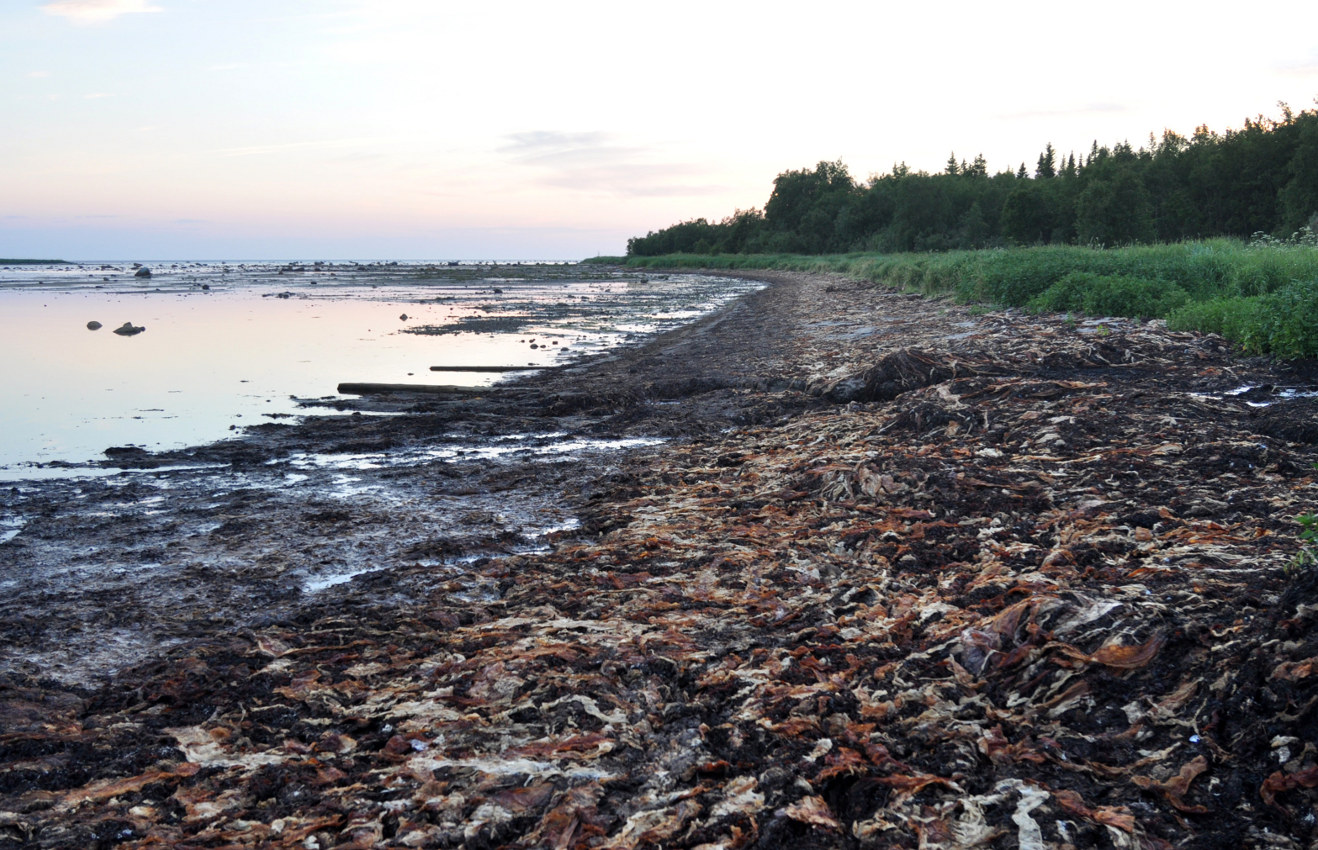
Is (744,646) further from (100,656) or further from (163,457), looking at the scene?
(163,457)

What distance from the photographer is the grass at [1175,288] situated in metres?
10.5

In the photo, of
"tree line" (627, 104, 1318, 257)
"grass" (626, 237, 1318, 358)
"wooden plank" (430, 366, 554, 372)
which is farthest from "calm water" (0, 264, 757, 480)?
"tree line" (627, 104, 1318, 257)

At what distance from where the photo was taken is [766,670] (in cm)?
394

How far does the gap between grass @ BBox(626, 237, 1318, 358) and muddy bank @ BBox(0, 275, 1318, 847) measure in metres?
3.73

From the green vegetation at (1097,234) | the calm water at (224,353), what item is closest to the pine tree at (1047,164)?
the green vegetation at (1097,234)

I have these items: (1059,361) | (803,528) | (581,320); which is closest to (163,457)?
(803,528)

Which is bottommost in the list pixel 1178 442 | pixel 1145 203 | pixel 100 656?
pixel 100 656

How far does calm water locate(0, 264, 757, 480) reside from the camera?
36.9 feet

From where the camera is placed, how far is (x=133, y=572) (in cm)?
578

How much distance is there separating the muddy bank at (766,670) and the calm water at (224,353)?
12.7 ft

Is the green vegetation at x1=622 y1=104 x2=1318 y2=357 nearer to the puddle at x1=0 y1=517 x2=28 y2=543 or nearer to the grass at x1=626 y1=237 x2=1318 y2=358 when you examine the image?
the grass at x1=626 y1=237 x2=1318 y2=358

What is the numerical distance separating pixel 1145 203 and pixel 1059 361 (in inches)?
2316

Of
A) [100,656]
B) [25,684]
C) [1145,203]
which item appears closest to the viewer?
[25,684]

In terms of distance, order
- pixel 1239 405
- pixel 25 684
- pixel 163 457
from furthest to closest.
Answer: pixel 163 457 → pixel 1239 405 → pixel 25 684
